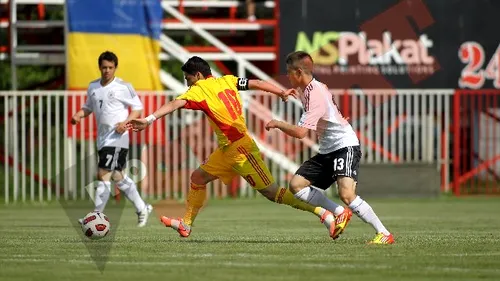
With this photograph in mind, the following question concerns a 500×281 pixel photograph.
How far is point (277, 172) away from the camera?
1095 inches

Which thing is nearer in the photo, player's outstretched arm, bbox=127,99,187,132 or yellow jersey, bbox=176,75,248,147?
player's outstretched arm, bbox=127,99,187,132

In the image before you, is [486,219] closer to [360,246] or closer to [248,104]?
[360,246]

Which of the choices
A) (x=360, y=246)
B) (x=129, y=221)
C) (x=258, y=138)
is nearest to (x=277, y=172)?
(x=258, y=138)

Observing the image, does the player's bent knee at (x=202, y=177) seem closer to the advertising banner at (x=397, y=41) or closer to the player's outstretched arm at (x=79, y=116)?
the player's outstretched arm at (x=79, y=116)

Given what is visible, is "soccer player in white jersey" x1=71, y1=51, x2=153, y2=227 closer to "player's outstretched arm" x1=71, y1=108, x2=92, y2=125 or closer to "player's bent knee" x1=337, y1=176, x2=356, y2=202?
"player's outstretched arm" x1=71, y1=108, x2=92, y2=125

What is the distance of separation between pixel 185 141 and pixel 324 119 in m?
13.5

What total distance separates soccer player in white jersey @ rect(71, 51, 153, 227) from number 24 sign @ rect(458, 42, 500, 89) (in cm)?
1235

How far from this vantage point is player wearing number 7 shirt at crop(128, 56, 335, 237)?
1441 centimetres

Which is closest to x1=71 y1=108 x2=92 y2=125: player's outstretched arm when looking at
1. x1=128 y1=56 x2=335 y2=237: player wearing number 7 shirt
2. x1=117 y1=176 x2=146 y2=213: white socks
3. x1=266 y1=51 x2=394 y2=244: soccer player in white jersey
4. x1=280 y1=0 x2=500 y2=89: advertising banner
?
x1=117 y1=176 x2=146 y2=213: white socks

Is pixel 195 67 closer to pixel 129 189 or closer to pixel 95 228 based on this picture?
pixel 95 228

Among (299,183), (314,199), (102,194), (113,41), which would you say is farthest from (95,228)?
(113,41)

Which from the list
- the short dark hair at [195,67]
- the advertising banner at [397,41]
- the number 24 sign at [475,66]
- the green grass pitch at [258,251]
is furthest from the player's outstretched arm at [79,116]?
the number 24 sign at [475,66]

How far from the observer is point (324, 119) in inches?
533

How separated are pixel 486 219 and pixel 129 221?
16.6 ft
